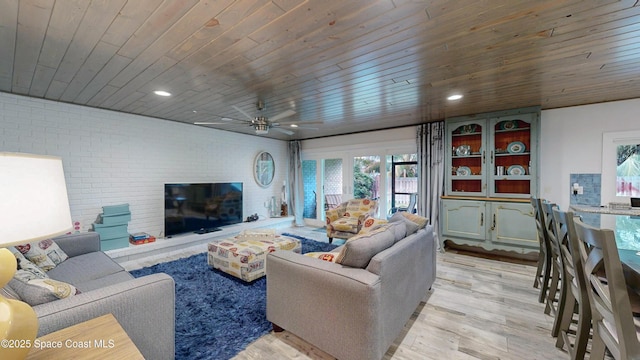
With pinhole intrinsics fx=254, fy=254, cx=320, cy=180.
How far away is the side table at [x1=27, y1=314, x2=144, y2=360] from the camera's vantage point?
2.86 feet

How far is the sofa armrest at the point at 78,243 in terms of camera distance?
2.64 metres

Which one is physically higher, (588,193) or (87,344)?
(588,193)

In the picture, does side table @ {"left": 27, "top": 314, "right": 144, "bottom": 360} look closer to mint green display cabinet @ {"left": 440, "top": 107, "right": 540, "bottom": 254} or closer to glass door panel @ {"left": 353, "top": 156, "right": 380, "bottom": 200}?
mint green display cabinet @ {"left": 440, "top": 107, "right": 540, "bottom": 254}

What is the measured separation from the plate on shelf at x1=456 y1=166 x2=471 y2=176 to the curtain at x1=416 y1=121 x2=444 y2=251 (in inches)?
10.6

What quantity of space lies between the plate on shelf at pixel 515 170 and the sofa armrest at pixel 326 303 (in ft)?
12.0

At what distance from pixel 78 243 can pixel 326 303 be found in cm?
284

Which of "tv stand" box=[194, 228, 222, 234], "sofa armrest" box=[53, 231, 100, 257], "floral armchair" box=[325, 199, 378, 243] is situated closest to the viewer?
"sofa armrest" box=[53, 231, 100, 257]

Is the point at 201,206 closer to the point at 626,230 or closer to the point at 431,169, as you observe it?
the point at 431,169

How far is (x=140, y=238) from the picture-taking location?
402 centimetres

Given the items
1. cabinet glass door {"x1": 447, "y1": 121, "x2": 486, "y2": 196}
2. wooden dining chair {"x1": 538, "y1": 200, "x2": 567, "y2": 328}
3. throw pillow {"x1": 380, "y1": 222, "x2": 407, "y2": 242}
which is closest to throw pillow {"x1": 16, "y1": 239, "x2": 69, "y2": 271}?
throw pillow {"x1": 380, "y1": 222, "x2": 407, "y2": 242}

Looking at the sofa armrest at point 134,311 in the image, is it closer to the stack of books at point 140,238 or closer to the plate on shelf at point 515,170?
the stack of books at point 140,238

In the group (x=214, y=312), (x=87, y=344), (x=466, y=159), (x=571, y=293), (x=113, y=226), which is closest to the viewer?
(x=87, y=344)

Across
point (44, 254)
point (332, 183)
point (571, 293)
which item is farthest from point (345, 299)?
point (332, 183)

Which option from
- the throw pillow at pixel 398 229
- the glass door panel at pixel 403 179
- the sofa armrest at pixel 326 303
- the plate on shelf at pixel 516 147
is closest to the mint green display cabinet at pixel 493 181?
the plate on shelf at pixel 516 147
